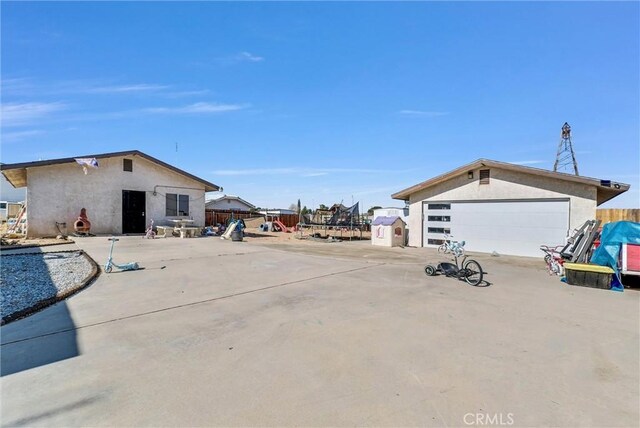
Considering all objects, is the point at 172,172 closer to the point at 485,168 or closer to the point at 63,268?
the point at 63,268

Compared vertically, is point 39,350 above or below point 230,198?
below

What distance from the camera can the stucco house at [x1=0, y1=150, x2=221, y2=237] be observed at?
15773 millimetres

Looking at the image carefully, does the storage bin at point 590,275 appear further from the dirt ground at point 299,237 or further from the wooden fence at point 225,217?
the wooden fence at point 225,217

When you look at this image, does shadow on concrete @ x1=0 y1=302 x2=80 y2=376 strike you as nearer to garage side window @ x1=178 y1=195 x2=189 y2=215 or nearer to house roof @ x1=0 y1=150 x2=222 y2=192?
house roof @ x1=0 y1=150 x2=222 y2=192

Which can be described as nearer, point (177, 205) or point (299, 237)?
point (177, 205)

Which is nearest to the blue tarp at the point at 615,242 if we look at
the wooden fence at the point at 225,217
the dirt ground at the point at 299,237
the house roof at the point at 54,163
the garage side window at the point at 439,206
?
the garage side window at the point at 439,206

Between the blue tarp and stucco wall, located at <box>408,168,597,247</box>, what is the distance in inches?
159

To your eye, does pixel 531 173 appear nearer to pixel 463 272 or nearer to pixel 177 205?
pixel 463 272

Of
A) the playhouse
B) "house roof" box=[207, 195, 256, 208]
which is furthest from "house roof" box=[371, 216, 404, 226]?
"house roof" box=[207, 195, 256, 208]

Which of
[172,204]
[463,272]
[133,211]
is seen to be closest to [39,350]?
[463,272]

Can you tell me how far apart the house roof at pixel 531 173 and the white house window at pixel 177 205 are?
1298 cm

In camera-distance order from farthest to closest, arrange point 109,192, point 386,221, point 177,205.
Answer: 1. point 177,205
2. point 109,192
3. point 386,221

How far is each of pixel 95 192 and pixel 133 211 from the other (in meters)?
2.14

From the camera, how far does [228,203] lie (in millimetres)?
44594
